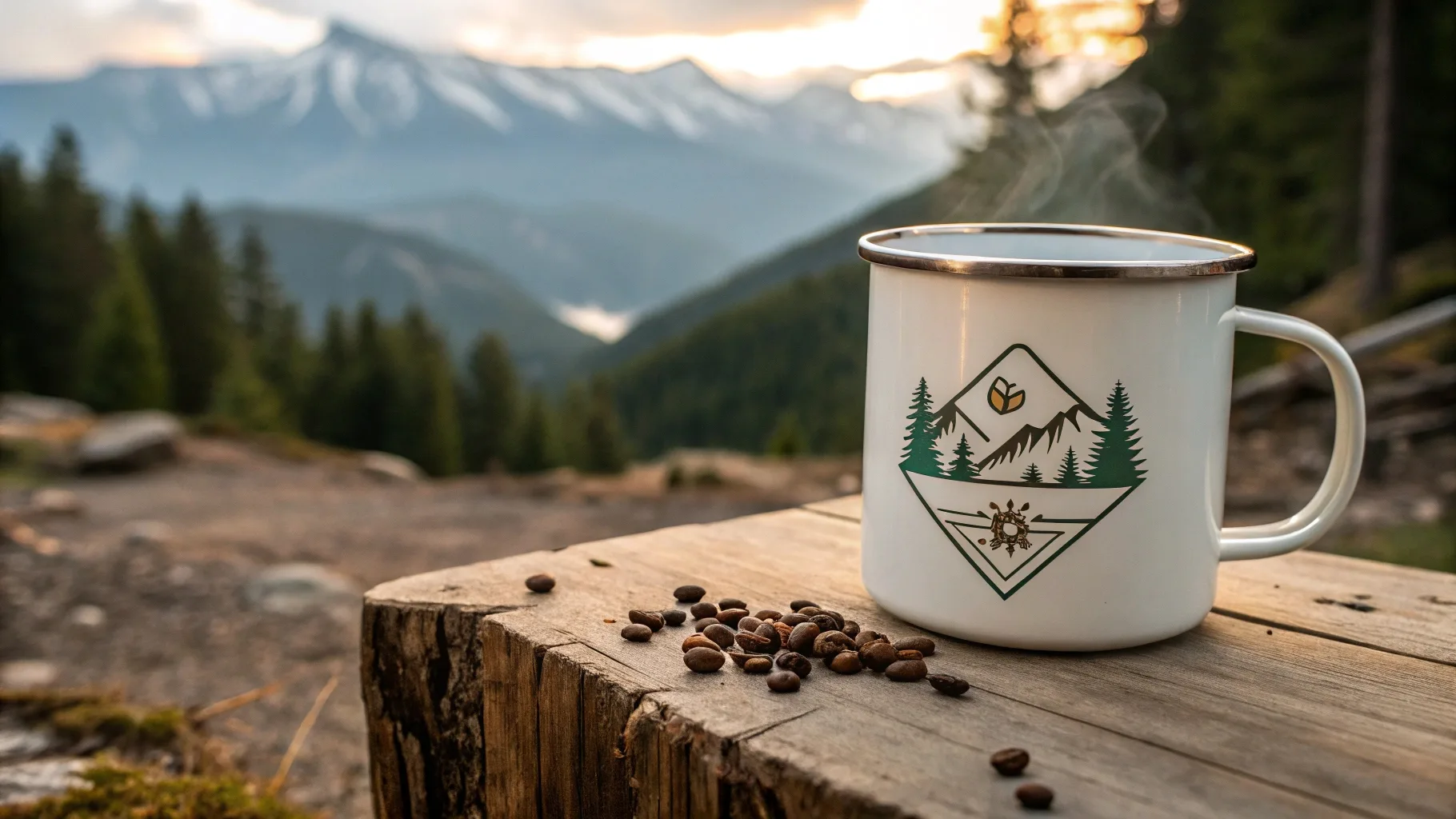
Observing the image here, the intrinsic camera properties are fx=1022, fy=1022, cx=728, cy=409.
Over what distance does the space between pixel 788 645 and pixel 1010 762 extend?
0.34 m

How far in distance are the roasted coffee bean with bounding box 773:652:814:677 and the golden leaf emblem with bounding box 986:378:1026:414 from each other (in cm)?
35

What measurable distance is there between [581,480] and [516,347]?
13550cm

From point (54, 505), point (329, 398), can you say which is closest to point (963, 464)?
point (54, 505)

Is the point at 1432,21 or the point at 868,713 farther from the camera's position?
the point at 1432,21

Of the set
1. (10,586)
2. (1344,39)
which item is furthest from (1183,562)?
(1344,39)

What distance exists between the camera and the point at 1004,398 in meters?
1.11

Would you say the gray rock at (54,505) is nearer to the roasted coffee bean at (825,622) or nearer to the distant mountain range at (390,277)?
the roasted coffee bean at (825,622)

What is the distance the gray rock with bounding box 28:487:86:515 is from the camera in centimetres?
809

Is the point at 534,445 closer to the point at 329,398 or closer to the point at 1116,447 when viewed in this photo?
the point at 329,398

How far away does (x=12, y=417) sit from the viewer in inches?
526

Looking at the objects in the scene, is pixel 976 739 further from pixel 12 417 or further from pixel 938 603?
pixel 12 417

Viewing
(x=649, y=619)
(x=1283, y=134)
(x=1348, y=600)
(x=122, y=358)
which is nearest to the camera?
(x=649, y=619)

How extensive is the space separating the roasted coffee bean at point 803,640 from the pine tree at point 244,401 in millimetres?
33655

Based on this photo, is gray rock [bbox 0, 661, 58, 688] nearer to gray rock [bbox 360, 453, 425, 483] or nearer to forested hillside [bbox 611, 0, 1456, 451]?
forested hillside [bbox 611, 0, 1456, 451]
